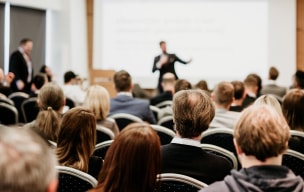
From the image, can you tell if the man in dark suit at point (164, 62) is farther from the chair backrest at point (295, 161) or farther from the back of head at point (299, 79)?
the chair backrest at point (295, 161)

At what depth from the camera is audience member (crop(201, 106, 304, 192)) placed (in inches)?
70.3

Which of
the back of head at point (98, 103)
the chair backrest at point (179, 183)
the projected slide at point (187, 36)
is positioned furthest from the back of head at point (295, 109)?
the projected slide at point (187, 36)

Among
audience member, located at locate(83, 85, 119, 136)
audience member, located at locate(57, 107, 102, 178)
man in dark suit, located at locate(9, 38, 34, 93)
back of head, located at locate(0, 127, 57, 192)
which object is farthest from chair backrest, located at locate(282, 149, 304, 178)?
man in dark suit, located at locate(9, 38, 34, 93)

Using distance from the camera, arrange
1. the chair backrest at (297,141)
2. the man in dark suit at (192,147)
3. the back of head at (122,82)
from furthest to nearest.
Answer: the back of head at (122,82), the chair backrest at (297,141), the man in dark suit at (192,147)

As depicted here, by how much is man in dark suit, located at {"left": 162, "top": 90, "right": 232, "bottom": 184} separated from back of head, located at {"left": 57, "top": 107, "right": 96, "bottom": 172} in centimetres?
40

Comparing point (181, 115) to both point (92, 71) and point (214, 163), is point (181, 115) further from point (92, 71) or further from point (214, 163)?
point (92, 71)

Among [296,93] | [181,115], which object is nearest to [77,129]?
[181,115]

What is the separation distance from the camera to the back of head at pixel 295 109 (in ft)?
12.8

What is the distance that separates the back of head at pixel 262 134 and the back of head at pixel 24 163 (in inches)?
34.5

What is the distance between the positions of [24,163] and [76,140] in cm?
160

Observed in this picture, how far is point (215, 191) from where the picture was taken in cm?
185

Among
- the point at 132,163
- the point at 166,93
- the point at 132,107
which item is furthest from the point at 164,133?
the point at 166,93

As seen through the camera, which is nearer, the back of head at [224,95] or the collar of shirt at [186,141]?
the collar of shirt at [186,141]

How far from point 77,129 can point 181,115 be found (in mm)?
577
